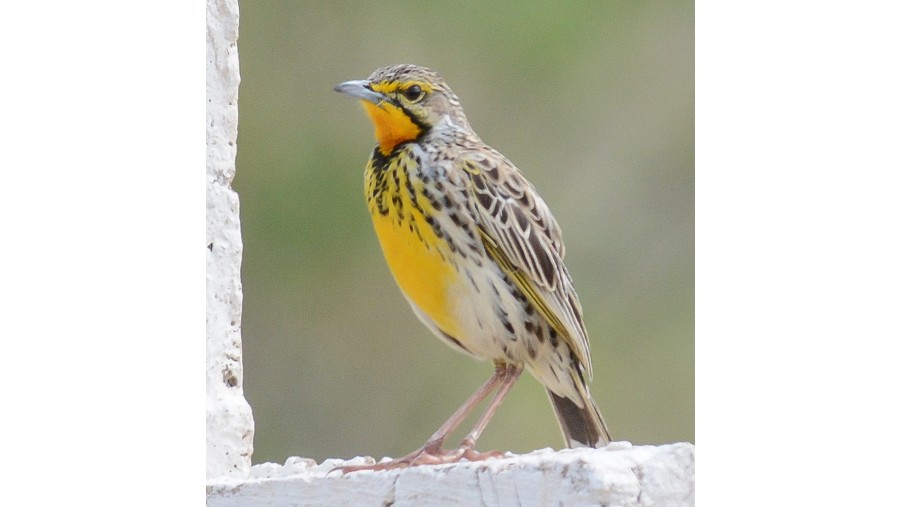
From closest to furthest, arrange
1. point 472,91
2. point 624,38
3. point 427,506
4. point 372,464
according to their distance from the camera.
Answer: point 427,506, point 372,464, point 624,38, point 472,91

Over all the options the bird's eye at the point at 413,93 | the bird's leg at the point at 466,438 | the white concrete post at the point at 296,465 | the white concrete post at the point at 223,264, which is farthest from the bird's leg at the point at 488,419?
the bird's eye at the point at 413,93

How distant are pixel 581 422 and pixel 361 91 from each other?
3.24 ft

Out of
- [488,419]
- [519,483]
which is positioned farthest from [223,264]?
[519,483]

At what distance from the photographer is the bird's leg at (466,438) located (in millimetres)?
3248

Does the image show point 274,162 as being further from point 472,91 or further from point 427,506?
point 427,506

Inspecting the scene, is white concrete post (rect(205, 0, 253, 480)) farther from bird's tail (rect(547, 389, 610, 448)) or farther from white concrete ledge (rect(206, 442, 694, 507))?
bird's tail (rect(547, 389, 610, 448))

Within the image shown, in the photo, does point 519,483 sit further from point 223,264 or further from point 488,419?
point 223,264

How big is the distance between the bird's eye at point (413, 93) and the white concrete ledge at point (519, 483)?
958 millimetres

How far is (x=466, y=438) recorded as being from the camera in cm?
335

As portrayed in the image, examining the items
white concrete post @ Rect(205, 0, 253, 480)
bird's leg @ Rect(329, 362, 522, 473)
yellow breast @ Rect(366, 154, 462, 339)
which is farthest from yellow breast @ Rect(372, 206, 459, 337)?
white concrete post @ Rect(205, 0, 253, 480)

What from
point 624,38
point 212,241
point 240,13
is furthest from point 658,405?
point 240,13

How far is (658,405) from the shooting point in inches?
134

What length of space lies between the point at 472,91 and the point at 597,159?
0.41 metres

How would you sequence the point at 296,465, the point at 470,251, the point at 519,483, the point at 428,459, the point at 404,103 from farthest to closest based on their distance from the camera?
the point at 296,465
the point at 404,103
the point at 470,251
the point at 428,459
the point at 519,483
